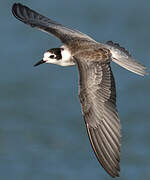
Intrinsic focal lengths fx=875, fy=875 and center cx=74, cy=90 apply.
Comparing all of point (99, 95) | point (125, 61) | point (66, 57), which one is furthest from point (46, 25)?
point (99, 95)

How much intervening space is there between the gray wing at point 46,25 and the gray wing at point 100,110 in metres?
1.15

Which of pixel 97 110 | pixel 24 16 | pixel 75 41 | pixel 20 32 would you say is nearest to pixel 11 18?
pixel 20 32

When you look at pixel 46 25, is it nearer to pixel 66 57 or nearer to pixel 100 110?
pixel 66 57

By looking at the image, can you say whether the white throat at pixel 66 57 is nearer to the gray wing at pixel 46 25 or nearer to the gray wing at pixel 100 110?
the gray wing at pixel 46 25

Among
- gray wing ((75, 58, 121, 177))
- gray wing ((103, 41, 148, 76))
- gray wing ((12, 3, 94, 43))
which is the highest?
gray wing ((12, 3, 94, 43))

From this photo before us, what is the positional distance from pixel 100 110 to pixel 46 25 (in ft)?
6.89

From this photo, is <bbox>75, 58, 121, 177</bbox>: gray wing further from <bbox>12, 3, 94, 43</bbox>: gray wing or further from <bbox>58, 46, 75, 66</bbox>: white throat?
<bbox>12, 3, 94, 43</bbox>: gray wing

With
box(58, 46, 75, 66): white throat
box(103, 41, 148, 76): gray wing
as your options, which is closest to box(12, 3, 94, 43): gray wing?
box(58, 46, 75, 66): white throat

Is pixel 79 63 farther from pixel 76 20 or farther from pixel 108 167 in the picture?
pixel 76 20

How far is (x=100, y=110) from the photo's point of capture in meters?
10.4

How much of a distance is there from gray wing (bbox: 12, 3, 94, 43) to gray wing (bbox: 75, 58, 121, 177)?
45.3 inches

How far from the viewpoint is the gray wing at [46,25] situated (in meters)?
11.7

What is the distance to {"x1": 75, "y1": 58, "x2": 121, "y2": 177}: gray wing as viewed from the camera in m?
10.2

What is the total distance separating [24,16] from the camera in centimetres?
1238
